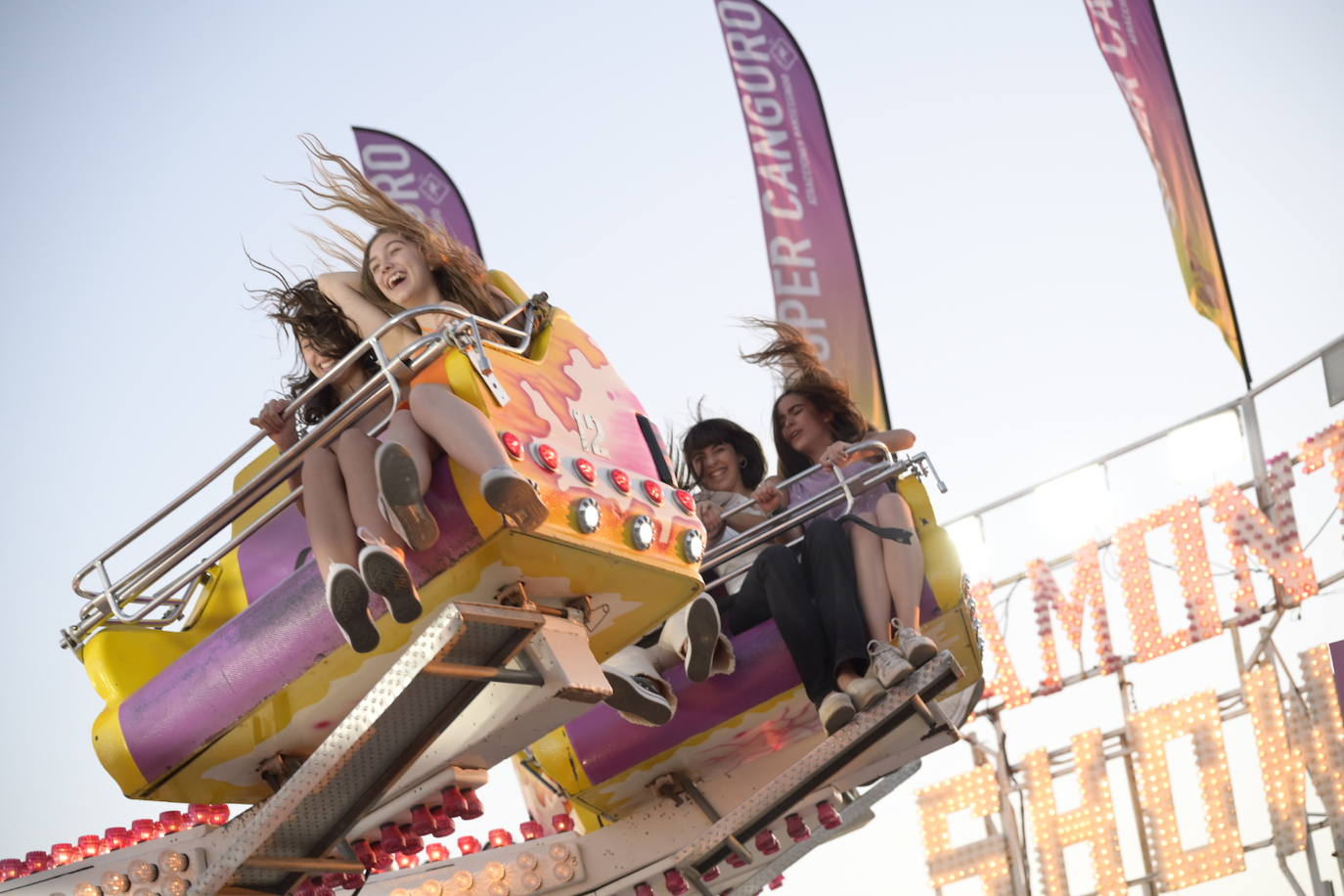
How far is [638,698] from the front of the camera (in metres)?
6.31

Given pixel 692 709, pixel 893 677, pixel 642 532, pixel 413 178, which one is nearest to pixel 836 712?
pixel 893 677

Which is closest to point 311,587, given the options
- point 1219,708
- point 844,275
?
point 844,275

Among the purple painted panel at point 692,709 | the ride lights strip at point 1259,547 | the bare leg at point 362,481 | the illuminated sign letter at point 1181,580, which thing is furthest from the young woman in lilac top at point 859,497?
the illuminated sign letter at point 1181,580

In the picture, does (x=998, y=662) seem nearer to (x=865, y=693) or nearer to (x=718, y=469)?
(x=718, y=469)

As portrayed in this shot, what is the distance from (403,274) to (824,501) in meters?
2.07

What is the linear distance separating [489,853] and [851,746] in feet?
5.94

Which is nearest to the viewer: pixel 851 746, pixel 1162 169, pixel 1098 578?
pixel 851 746

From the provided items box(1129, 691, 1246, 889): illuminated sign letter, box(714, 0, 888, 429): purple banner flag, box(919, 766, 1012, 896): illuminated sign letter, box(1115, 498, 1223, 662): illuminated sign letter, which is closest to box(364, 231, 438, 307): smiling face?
box(714, 0, 888, 429): purple banner flag

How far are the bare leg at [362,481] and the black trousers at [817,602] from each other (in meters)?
2.02

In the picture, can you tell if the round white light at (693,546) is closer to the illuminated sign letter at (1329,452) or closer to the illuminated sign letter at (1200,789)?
the illuminated sign letter at (1200,789)

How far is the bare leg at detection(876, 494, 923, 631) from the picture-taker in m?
6.65

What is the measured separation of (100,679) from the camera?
609 cm

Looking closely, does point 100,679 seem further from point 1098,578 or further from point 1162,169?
point 1098,578

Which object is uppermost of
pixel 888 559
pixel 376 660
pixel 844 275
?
pixel 844 275
